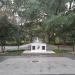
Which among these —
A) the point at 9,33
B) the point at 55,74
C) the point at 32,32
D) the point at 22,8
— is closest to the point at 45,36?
the point at 32,32

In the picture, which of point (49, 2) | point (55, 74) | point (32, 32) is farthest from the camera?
point (32, 32)

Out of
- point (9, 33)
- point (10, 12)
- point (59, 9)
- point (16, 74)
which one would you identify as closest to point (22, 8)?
point (10, 12)

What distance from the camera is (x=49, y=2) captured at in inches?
1251

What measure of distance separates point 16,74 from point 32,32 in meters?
32.1

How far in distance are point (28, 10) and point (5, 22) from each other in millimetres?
10792

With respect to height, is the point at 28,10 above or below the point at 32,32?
above

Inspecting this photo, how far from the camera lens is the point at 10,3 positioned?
128 feet

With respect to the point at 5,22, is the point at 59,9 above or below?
above

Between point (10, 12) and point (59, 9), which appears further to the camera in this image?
point (10, 12)

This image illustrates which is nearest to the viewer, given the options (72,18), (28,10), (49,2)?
(72,18)

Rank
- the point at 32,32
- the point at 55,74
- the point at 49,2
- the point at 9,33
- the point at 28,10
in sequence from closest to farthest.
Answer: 1. the point at 55,74
2. the point at 9,33
3. the point at 49,2
4. the point at 28,10
5. the point at 32,32

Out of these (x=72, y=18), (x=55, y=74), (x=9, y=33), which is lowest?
(x=55, y=74)

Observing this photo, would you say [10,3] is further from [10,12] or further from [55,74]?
[55,74]

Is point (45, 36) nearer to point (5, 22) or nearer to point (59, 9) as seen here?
point (59, 9)
